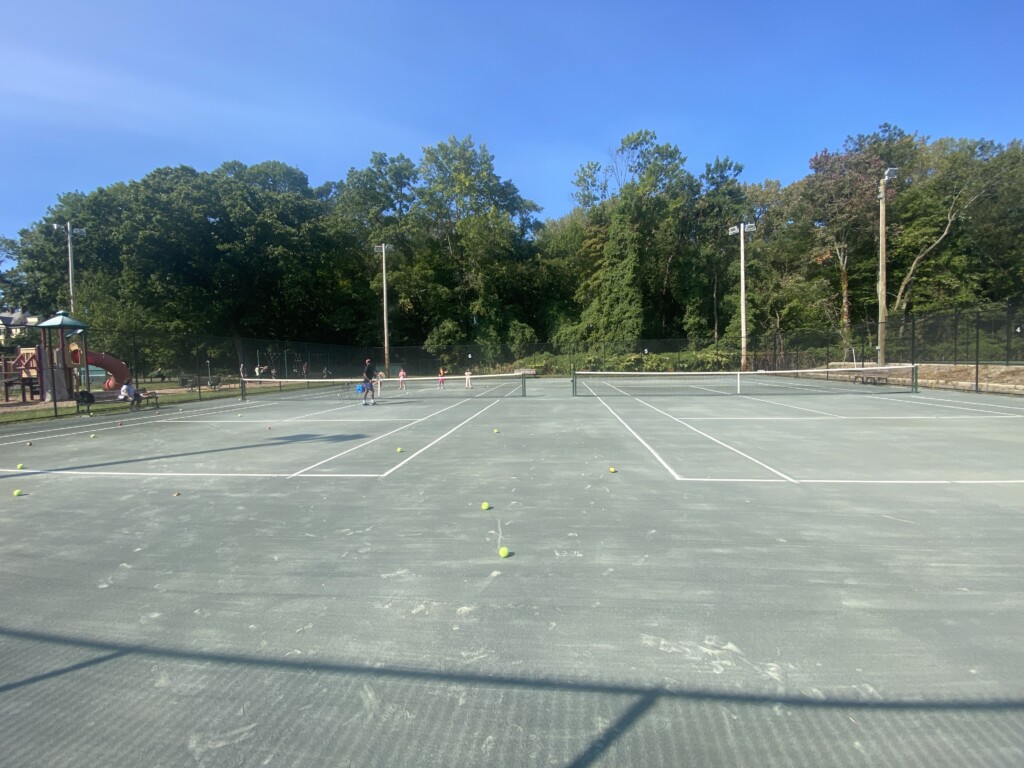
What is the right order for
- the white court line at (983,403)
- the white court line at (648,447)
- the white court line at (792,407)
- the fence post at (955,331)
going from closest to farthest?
the white court line at (648,447) → the white court line at (792,407) → the white court line at (983,403) → the fence post at (955,331)

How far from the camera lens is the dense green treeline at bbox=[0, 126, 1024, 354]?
150ft

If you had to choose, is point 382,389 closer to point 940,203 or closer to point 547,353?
point 547,353

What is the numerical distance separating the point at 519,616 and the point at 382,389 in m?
32.4

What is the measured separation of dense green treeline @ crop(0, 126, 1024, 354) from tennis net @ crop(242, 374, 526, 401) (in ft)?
47.1

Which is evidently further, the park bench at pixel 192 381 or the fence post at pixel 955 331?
the park bench at pixel 192 381

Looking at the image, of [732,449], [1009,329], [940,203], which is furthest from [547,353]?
[732,449]

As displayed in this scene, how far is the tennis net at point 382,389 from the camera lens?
27.8 metres

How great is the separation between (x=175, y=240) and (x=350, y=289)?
16.5 m

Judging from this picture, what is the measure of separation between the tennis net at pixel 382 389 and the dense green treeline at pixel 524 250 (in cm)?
1435

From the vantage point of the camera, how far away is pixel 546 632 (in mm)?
3523

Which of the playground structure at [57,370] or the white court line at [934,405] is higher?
the playground structure at [57,370]

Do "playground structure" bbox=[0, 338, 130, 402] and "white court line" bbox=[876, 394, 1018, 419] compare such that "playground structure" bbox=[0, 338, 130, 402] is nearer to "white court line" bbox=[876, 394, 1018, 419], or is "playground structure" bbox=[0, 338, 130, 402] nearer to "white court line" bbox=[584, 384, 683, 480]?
"white court line" bbox=[584, 384, 683, 480]

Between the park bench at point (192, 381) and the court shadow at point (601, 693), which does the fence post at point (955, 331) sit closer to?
the court shadow at point (601, 693)

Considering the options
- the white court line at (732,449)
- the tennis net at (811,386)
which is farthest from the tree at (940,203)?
the white court line at (732,449)
